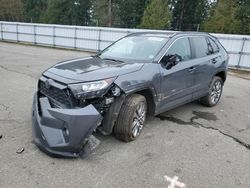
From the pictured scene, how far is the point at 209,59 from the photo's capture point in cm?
542

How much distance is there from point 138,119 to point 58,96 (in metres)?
1.30

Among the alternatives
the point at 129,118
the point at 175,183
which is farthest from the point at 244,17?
the point at 175,183

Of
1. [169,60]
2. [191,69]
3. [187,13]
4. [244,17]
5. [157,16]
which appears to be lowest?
[191,69]

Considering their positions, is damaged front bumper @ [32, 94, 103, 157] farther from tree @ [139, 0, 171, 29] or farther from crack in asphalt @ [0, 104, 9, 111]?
tree @ [139, 0, 171, 29]

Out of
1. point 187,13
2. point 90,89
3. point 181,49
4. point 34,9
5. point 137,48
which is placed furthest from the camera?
point 34,9

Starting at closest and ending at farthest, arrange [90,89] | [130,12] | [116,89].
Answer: [90,89]
[116,89]
[130,12]

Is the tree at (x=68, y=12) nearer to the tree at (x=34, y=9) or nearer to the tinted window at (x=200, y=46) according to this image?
the tree at (x=34, y=9)

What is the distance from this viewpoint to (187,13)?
47000 millimetres

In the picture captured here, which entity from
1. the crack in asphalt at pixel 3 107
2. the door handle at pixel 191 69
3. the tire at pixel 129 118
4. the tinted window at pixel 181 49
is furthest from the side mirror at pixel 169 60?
the crack in asphalt at pixel 3 107

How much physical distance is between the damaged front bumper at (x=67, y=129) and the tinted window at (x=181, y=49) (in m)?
1.98

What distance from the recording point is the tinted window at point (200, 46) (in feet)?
16.8

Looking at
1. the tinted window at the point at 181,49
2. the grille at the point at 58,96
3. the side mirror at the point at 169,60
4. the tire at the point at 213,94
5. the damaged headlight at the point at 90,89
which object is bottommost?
the tire at the point at 213,94

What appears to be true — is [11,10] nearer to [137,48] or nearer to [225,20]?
[225,20]

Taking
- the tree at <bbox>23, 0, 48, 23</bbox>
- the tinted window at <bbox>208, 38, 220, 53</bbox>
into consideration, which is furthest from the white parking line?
the tree at <bbox>23, 0, 48, 23</bbox>
